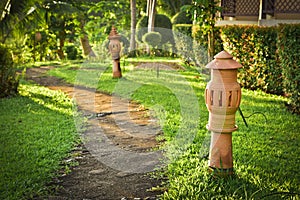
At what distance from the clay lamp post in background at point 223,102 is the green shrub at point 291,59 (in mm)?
3580

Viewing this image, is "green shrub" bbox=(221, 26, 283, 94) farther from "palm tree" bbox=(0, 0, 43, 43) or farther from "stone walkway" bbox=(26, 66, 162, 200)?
"palm tree" bbox=(0, 0, 43, 43)

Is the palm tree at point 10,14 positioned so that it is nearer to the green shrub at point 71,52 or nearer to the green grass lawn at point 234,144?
the green grass lawn at point 234,144

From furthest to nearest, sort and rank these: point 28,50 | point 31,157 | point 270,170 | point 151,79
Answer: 1. point 28,50
2. point 151,79
3. point 31,157
4. point 270,170

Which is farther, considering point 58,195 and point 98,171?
point 98,171

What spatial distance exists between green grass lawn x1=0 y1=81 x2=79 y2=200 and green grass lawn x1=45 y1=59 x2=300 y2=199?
1.33 m

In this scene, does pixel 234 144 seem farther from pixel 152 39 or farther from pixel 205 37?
pixel 152 39

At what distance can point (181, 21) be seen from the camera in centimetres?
2173

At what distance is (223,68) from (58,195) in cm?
198

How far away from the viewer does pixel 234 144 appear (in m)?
5.31

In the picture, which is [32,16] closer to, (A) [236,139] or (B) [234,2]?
(B) [234,2]

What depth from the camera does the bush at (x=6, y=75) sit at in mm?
9330

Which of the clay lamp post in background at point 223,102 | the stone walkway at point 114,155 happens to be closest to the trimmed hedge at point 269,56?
the stone walkway at point 114,155

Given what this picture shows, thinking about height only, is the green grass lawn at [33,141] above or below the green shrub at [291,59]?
below

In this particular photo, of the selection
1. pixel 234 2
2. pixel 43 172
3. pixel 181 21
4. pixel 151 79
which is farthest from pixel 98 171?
pixel 181 21
